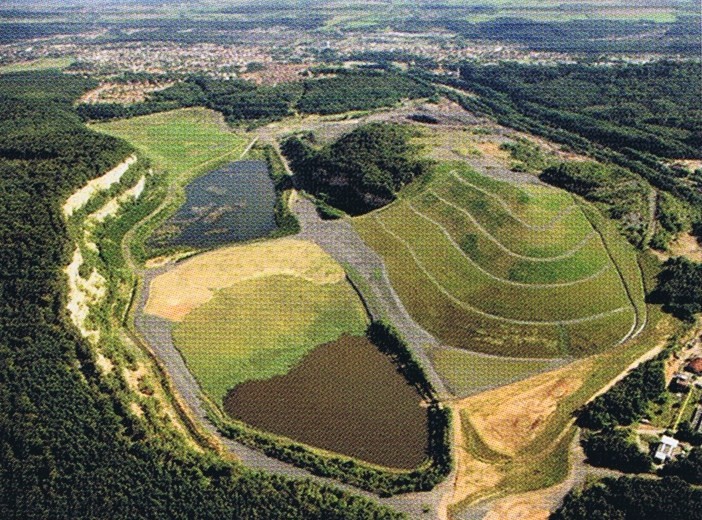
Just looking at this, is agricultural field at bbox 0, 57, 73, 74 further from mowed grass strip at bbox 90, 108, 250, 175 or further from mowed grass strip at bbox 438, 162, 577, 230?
mowed grass strip at bbox 438, 162, 577, 230

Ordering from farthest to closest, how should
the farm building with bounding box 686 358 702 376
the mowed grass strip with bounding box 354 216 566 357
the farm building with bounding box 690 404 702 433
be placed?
the mowed grass strip with bounding box 354 216 566 357 < the farm building with bounding box 686 358 702 376 < the farm building with bounding box 690 404 702 433

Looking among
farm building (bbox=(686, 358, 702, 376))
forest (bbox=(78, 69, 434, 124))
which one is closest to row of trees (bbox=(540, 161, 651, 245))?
farm building (bbox=(686, 358, 702, 376))

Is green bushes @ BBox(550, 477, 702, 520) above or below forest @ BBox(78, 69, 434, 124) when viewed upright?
below

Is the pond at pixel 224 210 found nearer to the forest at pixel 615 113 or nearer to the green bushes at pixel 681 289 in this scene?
the forest at pixel 615 113

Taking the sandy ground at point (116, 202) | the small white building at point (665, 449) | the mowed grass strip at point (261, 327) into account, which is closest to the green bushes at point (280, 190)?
the mowed grass strip at point (261, 327)

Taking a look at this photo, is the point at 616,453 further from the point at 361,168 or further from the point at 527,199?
the point at 361,168

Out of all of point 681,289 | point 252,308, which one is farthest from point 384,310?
point 681,289
